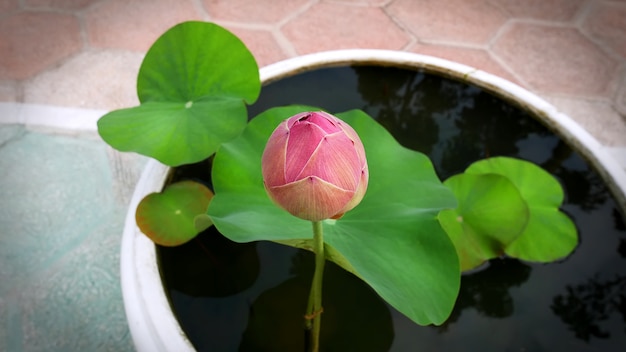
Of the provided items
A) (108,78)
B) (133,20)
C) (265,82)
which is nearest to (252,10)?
(133,20)

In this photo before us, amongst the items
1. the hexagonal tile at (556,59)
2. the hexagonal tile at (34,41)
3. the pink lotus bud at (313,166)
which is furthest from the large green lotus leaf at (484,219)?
the hexagonal tile at (34,41)

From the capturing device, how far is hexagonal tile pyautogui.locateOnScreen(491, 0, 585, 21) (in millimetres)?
1514

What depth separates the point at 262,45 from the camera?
1.38 meters

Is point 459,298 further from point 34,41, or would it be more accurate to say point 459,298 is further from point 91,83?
point 34,41

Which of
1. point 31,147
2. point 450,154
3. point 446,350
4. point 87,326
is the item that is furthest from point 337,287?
point 31,147

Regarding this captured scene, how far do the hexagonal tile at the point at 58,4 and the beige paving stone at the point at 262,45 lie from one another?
1.33 ft

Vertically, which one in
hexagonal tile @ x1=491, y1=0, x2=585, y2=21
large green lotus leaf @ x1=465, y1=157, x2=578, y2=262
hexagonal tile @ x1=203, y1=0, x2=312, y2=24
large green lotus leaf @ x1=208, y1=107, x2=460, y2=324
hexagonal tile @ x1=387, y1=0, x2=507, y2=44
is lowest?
hexagonal tile @ x1=203, y1=0, x2=312, y2=24

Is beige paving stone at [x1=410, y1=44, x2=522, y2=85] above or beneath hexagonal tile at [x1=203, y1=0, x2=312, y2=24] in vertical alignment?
above

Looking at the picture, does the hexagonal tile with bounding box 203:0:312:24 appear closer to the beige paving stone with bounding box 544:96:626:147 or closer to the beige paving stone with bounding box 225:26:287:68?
the beige paving stone with bounding box 225:26:287:68

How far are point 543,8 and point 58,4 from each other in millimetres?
1302

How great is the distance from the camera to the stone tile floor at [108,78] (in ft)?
3.14

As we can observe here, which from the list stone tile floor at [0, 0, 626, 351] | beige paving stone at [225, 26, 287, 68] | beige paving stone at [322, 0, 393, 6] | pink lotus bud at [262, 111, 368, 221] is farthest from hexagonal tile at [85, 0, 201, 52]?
pink lotus bud at [262, 111, 368, 221]

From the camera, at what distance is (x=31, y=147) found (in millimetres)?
1160

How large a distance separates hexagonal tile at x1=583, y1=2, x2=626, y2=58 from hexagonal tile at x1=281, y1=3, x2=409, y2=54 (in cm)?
51
